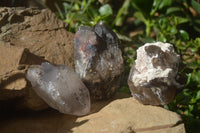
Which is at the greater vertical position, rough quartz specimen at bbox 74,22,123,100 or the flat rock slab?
rough quartz specimen at bbox 74,22,123,100

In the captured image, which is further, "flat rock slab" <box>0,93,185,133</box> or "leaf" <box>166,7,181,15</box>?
"leaf" <box>166,7,181,15</box>

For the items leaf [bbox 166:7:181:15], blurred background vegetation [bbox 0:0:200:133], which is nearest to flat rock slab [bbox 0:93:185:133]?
blurred background vegetation [bbox 0:0:200:133]

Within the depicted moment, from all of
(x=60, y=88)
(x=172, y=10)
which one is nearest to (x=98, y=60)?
(x=60, y=88)

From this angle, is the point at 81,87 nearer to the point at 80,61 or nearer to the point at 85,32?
the point at 80,61

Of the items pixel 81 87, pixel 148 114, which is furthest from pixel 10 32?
pixel 148 114

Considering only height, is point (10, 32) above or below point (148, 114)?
above

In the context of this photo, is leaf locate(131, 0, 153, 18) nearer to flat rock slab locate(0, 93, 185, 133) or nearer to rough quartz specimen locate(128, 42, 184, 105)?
rough quartz specimen locate(128, 42, 184, 105)

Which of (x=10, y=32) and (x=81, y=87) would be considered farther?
(x=10, y=32)
